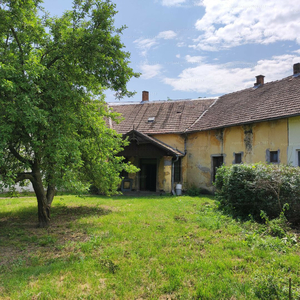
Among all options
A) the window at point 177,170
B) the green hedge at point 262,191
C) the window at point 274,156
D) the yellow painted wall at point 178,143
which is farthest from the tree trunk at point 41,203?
the window at point 177,170

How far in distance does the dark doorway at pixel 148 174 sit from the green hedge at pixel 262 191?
984 cm

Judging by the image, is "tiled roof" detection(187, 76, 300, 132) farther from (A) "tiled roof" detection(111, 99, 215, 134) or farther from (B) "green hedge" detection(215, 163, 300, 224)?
(B) "green hedge" detection(215, 163, 300, 224)

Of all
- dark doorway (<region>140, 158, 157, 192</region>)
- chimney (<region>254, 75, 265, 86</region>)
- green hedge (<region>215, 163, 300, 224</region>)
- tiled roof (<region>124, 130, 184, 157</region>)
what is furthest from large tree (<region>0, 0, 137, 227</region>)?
chimney (<region>254, 75, 265, 86</region>)

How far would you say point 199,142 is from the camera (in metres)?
17.5

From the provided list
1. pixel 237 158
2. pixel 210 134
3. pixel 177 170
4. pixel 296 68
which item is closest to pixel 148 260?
pixel 237 158

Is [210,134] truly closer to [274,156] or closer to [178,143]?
[178,143]

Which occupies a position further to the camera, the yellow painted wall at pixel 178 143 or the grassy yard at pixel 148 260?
the yellow painted wall at pixel 178 143

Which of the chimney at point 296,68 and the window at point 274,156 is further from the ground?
the chimney at point 296,68

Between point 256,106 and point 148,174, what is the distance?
9.20m

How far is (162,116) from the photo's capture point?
20266mm

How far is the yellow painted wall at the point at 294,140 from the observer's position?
1163cm

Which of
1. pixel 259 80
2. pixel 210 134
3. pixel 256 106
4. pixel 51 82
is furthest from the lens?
pixel 259 80

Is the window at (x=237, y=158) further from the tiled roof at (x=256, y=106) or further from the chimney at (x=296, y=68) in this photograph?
the chimney at (x=296, y=68)

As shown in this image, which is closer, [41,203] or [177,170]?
[41,203]
